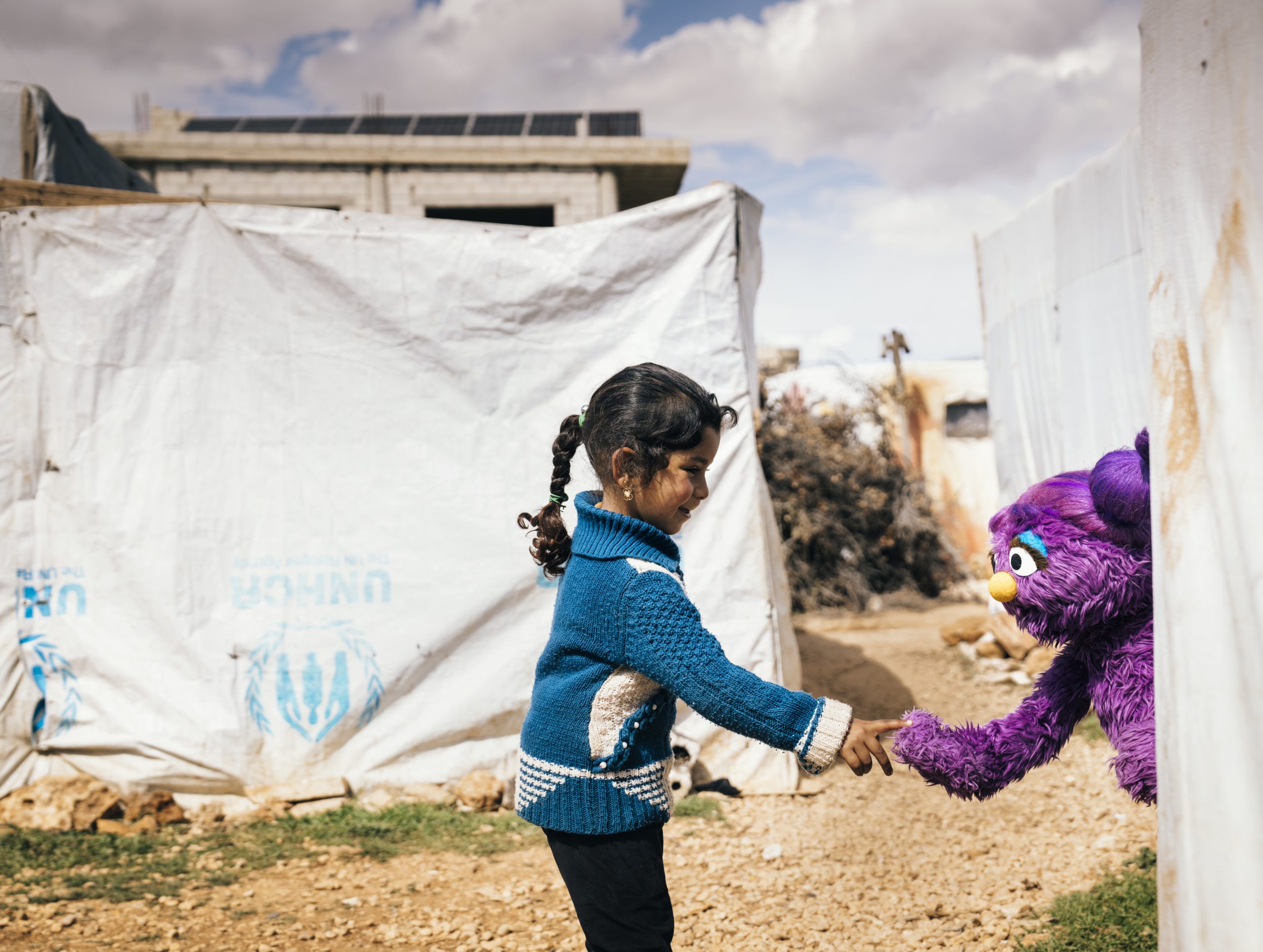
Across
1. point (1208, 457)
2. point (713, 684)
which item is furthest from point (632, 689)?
point (1208, 457)

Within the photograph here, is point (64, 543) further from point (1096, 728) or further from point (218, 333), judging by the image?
point (1096, 728)

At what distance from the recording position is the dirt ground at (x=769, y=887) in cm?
280

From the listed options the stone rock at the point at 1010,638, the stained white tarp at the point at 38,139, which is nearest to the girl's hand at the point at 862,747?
the stone rock at the point at 1010,638

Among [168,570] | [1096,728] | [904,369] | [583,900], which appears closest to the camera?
[583,900]

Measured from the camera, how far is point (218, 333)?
13.0ft

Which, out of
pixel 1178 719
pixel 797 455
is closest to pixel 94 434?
pixel 1178 719

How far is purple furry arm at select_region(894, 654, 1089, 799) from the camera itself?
6.49ft

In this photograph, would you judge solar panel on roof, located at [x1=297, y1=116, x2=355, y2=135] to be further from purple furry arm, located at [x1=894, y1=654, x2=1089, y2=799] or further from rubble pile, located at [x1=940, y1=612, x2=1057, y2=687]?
purple furry arm, located at [x1=894, y1=654, x2=1089, y2=799]

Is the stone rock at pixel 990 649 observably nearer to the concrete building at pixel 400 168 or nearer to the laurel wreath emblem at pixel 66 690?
the laurel wreath emblem at pixel 66 690

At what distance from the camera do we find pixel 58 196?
4031 millimetres

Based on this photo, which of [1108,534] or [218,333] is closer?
[1108,534]

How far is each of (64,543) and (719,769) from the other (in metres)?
3.07

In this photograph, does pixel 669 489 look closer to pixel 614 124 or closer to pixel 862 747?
pixel 862 747

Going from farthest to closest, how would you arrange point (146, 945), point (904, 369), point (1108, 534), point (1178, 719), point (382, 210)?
point (904, 369) < point (382, 210) < point (146, 945) < point (1108, 534) < point (1178, 719)
